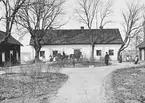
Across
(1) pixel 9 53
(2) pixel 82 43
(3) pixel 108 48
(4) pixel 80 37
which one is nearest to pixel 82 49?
(2) pixel 82 43

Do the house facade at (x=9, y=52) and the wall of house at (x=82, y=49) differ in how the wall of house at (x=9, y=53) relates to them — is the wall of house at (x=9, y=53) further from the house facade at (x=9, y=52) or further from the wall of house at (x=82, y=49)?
the wall of house at (x=82, y=49)

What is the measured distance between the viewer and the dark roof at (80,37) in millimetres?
36875

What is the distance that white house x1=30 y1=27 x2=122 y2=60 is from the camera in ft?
119

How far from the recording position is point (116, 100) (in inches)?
257

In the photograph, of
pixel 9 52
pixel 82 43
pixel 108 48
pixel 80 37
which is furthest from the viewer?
pixel 80 37

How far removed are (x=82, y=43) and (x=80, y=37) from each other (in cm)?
198

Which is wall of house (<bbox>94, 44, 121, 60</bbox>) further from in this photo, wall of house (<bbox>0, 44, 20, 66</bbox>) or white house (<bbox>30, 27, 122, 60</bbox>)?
wall of house (<bbox>0, 44, 20, 66</bbox>)

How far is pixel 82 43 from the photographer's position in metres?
36.7

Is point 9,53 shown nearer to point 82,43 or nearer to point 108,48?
point 82,43

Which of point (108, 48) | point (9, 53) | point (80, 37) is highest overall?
point (80, 37)

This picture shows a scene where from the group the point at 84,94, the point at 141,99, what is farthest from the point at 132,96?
the point at 84,94

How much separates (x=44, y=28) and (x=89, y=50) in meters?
10.1

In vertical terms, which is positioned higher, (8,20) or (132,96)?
(8,20)

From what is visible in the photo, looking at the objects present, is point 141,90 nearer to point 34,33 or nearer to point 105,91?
point 105,91
